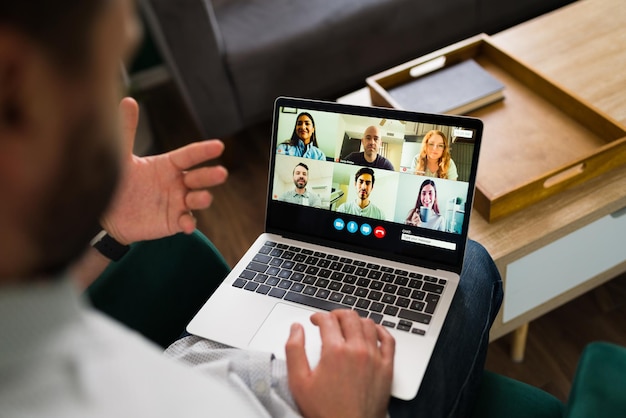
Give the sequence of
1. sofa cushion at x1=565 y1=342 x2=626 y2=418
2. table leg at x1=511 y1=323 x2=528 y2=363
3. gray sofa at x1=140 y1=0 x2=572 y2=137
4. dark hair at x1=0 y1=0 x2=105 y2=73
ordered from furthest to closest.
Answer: gray sofa at x1=140 y1=0 x2=572 y2=137 → table leg at x1=511 y1=323 x2=528 y2=363 → sofa cushion at x1=565 y1=342 x2=626 y2=418 → dark hair at x1=0 y1=0 x2=105 y2=73

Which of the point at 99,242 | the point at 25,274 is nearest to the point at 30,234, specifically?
the point at 25,274

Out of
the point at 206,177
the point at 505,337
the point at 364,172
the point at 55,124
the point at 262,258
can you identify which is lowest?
the point at 505,337

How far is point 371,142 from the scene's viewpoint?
35.3 inches

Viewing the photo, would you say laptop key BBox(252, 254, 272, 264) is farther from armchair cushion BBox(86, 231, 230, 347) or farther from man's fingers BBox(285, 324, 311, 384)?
man's fingers BBox(285, 324, 311, 384)

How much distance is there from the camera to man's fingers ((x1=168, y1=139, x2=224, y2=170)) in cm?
77

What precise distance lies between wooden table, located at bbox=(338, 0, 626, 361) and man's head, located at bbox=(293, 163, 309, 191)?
13.5 inches

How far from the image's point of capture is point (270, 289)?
89 cm

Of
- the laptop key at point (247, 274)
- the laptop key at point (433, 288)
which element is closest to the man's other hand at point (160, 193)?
the laptop key at point (247, 274)

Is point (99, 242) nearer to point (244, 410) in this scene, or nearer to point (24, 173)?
point (244, 410)

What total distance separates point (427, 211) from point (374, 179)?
0.34 ft

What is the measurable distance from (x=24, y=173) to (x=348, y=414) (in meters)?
0.48

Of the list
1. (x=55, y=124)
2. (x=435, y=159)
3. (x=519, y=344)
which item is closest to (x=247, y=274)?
(x=435, y=159)

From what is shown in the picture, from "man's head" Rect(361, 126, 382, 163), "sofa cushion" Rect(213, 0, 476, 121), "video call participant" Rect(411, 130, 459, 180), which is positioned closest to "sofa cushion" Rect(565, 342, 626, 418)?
"video call participant" Rect(411, 130, 459, 180)

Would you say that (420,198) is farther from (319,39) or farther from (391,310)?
(319,39)
